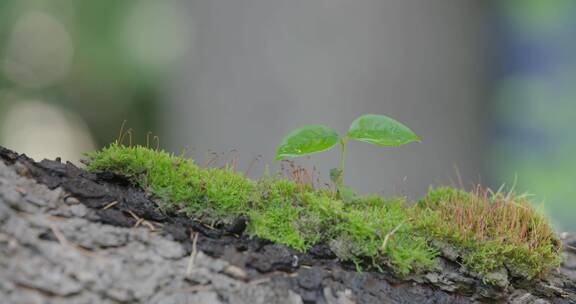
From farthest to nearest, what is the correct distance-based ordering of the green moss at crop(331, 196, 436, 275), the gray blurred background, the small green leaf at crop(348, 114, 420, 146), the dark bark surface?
the gray blurred background, the small green leaf at crop(348, 114, 420, 146), the green moss at crop(331, 196, 436, 275), the dark bark surface

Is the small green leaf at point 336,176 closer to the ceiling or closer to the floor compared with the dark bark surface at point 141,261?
closer to the ceiling

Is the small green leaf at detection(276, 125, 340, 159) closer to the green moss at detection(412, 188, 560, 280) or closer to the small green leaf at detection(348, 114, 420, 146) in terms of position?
the small green leaf at detection(348, 114, 420, 146)

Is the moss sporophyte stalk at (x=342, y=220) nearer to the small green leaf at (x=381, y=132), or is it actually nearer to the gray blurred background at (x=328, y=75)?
the small green leaf at (x=381, y=132)

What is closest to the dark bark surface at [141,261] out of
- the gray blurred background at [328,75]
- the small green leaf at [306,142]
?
the small green leaf at [306,142]

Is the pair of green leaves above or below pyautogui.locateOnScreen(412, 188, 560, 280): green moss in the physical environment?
above

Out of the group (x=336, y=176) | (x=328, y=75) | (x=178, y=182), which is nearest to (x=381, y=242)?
(x=336, y=176)

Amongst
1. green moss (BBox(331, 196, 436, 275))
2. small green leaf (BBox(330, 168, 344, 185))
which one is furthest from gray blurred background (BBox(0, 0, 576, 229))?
green moss (BBox(331, 196, 436, 275))

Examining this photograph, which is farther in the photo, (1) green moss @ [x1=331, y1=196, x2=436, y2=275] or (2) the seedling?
(2) the seedling
